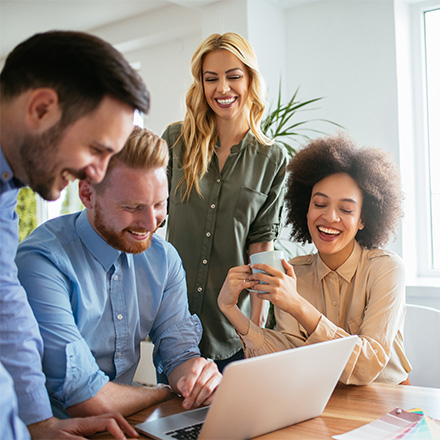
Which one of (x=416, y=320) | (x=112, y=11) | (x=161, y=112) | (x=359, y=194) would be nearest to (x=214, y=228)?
(x=359, y=194)

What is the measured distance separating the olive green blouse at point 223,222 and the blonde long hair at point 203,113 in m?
0.04

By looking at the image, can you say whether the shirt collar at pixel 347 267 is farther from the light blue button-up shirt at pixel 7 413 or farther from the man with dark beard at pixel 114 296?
the light blue button-up shirt at pixel 7 413

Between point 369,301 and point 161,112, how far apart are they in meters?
3.92

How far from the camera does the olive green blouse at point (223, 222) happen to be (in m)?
2.26

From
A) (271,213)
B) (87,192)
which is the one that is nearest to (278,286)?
(87,192)

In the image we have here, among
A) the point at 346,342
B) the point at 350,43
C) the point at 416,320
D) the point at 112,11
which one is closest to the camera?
the point at 346,342

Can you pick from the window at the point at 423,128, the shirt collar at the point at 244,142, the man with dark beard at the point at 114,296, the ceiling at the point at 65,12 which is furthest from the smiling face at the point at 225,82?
the ceiling at the point at 65,12

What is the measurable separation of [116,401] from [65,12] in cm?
470

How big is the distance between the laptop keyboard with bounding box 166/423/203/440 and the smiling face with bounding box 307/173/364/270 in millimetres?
927

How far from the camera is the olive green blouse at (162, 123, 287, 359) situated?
2262 mm

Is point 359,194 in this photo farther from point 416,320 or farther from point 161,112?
point 161,112

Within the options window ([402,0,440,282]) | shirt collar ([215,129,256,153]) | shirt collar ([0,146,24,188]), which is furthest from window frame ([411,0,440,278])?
shirt collar ([0,146,24,188])

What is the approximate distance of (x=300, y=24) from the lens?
438 cm

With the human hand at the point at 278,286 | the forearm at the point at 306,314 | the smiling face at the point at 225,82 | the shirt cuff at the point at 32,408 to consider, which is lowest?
the shirt cuff at the point at 32,408
